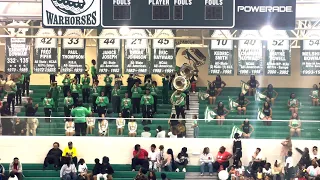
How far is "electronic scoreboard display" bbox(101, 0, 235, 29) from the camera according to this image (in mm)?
23547

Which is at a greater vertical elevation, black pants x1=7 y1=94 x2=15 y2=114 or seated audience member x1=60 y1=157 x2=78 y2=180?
black pants x1=7 y1=94 x2=15 y2=114

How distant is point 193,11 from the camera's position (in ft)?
77.4

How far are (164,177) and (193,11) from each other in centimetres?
526

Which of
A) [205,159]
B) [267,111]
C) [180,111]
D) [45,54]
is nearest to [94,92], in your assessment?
[45,54]

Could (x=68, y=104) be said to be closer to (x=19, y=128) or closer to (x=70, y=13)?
(x=19, y=128)

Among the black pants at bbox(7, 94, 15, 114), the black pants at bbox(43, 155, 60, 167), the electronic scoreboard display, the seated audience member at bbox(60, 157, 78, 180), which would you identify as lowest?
the seated audience member at bbox(60, 157, 78, 180)

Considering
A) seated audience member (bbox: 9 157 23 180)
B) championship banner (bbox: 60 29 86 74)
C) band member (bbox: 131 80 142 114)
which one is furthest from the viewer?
band member (bbox: 131 80 142 114)

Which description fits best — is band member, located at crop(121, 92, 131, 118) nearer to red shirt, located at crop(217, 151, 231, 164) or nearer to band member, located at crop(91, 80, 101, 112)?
band member, located at crop(91, 80, 101, 112)

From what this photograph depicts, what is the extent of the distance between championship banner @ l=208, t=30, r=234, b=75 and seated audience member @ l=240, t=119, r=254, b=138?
254cm

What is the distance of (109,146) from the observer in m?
27.8

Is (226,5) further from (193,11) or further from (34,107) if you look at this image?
(34,107)

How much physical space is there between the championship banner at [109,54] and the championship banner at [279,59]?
196 inches

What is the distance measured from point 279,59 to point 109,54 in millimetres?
5662

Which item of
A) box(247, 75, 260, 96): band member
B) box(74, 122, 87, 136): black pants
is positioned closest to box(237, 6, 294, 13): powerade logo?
box(74, 122, 87, 136): black pants
